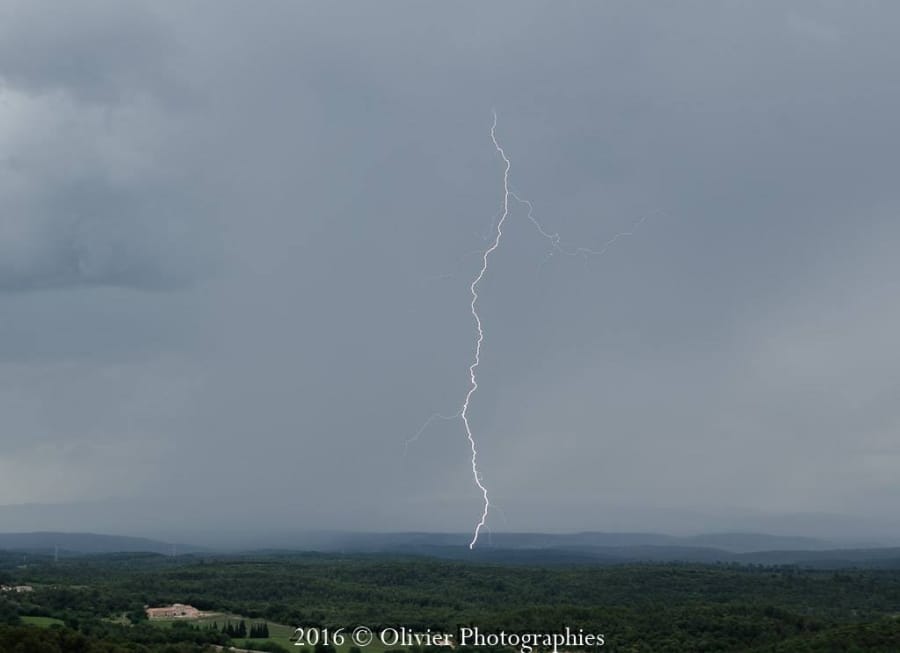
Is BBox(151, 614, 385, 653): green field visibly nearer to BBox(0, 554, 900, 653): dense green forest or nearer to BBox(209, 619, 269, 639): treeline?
BBox(209, 619, 269, 639): treeline

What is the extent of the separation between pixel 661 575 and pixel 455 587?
19423 millimetres

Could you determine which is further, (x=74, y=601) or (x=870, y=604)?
(x=870, y=604)

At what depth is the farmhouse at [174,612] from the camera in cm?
5944

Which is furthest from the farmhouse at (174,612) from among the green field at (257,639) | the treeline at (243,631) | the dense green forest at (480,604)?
the treeline at (243,631)

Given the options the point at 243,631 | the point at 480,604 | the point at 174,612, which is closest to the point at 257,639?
the point at 243,631

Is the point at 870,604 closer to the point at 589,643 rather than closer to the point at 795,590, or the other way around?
the point at 795,590

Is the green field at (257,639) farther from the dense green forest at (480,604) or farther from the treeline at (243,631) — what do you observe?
the dense green forest at (480,604)

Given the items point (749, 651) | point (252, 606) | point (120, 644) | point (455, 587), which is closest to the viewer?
point (120, 644)

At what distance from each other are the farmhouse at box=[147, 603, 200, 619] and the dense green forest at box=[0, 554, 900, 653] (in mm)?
1397

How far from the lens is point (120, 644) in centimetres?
3922

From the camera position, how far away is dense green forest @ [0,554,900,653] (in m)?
45.9

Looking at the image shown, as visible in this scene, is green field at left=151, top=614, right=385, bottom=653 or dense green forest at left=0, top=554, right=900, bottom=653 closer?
dense green forest at left=0, top=554, right=900, bottom=653

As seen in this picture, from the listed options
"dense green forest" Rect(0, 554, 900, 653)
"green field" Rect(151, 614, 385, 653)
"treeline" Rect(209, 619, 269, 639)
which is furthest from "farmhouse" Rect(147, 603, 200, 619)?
"treeline" Rect(209, 619, 269, 639)

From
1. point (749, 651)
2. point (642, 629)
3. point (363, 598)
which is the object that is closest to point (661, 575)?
point (363, 598)
